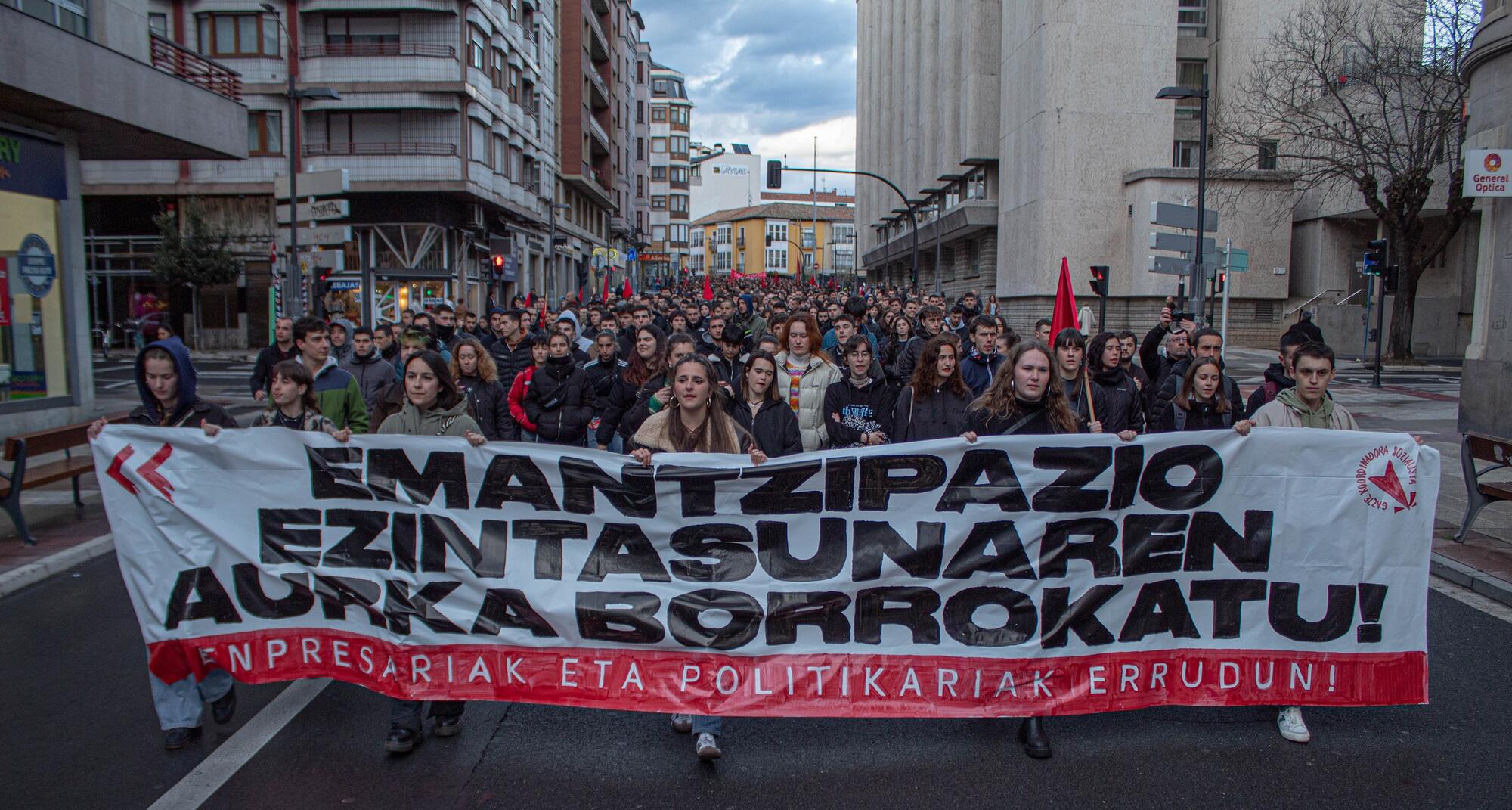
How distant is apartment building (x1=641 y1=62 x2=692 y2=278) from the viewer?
10750 cm

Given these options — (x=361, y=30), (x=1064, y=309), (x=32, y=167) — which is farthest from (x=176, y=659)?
(x=361, y=30)

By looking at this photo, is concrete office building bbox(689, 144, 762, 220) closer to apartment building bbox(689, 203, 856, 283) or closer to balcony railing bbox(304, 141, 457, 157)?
apartment building bbox(689, 203, 856, 283)

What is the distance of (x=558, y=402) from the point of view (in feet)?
26.9

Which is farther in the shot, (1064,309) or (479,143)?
(479,143)

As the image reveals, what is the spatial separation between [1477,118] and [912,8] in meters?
45.7

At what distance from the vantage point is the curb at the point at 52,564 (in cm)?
669

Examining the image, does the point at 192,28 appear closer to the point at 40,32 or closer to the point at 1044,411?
the point at 40,32

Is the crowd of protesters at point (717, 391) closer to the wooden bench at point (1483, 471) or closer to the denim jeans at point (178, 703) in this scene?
the denim jeans at point (178, 703)

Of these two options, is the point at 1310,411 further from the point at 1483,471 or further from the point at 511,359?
the point at 511,359

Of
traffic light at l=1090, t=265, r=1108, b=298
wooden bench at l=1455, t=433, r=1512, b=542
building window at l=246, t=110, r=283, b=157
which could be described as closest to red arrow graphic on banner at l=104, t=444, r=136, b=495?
wooden bench at l=1455, t=433, r=1512, b=542

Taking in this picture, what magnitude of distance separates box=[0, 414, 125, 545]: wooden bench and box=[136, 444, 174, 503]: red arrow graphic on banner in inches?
103

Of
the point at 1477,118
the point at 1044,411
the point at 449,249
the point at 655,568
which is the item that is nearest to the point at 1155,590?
the point at 1044,411

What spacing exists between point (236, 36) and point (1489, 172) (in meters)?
33.3

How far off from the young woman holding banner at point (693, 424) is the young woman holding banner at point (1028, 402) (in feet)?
3.79
